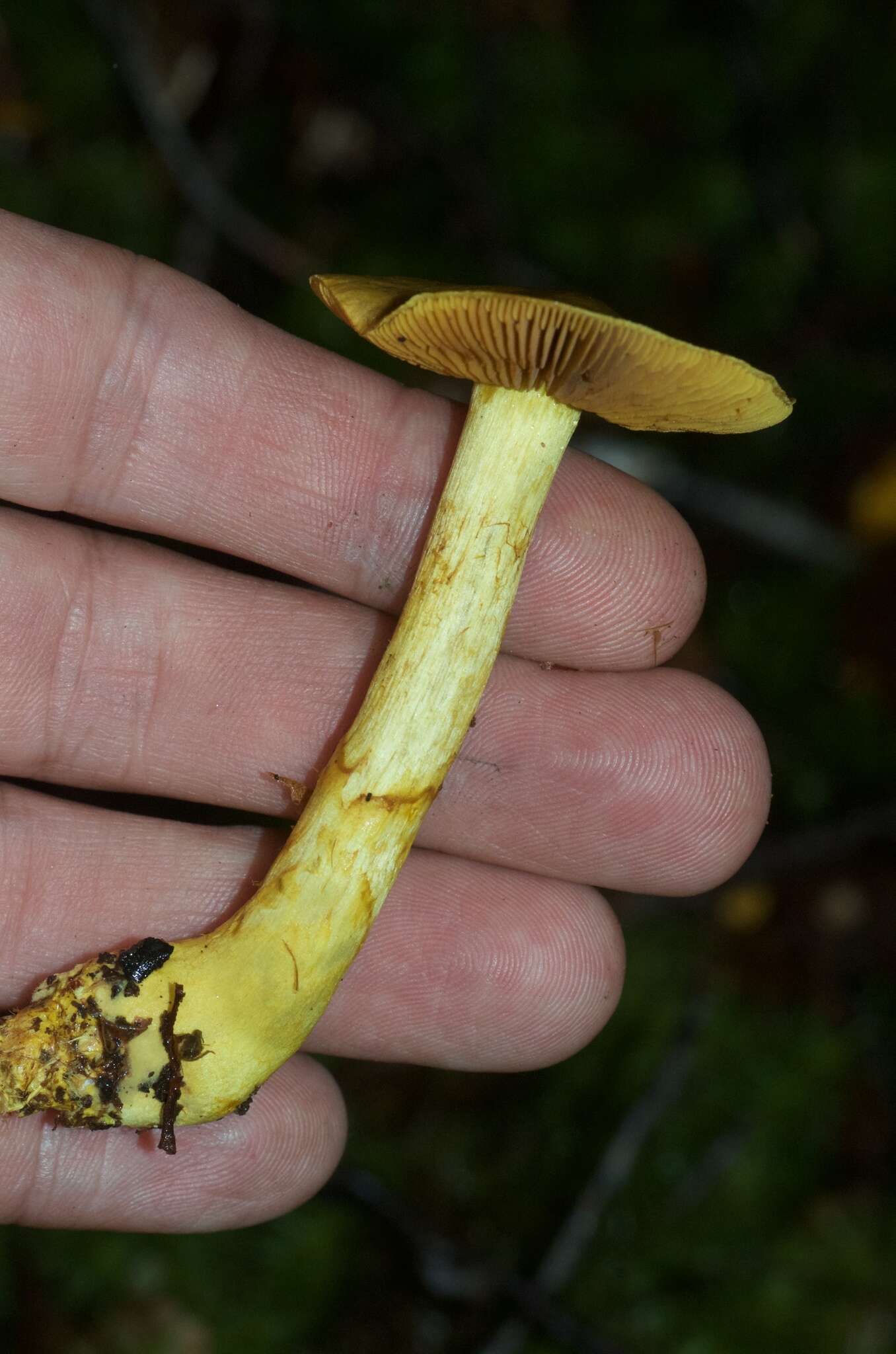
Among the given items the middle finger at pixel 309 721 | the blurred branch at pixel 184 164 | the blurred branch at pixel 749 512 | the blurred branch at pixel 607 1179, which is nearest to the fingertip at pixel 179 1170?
the middle finger at pixel 309 721

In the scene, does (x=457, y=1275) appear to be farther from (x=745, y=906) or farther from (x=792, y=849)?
(x=792, y=849)

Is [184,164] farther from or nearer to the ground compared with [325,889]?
farther from the ground

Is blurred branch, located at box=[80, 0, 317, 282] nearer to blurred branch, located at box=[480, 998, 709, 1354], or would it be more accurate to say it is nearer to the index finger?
the index finger

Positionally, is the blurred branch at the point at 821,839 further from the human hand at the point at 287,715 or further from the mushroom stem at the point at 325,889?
the mushroom stem at the point at 325,889

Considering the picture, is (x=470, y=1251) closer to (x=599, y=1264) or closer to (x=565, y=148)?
(x=599, y=1264)

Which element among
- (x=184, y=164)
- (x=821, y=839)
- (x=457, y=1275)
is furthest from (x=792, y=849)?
(x=184, y=164)

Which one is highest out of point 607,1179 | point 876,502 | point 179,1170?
point 876,502

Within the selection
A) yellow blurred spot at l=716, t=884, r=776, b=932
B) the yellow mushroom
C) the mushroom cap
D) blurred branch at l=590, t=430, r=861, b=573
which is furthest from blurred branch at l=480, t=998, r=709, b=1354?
the mushroom cap
